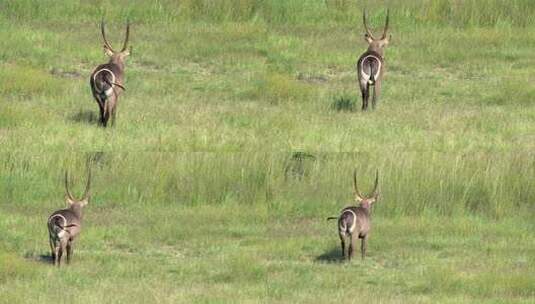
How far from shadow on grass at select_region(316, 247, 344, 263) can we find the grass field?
0.03m

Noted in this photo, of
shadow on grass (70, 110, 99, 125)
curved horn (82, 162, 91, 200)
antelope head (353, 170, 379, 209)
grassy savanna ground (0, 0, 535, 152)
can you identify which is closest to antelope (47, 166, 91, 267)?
curved horn (82, 162, 91, 200)

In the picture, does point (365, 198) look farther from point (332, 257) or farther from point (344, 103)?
point (344, 103)

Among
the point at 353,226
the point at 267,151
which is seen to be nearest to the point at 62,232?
the point at 353,226

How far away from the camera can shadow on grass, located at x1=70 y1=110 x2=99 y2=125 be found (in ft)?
86.7

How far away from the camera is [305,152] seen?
25.8 meters

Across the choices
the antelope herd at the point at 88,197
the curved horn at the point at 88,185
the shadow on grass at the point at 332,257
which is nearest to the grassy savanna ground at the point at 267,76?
the curved horn at the point at 88,185

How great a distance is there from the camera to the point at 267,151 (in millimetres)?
25969

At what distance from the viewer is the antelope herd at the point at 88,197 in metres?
22.5

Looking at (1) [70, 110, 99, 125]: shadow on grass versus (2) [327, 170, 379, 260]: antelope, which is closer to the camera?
(2) [327, 170, 379, 260]: antelope

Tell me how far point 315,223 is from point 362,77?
266 cm

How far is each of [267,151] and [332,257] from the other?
3093 mm

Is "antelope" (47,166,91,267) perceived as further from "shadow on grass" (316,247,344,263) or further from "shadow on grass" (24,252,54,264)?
"shadow on grass" (316,247,344,263)

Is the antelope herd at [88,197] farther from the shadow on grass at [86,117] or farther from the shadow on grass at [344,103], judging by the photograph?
the shadow on grass at [86,117]

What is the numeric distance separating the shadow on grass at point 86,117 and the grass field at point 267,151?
0.03 meters
